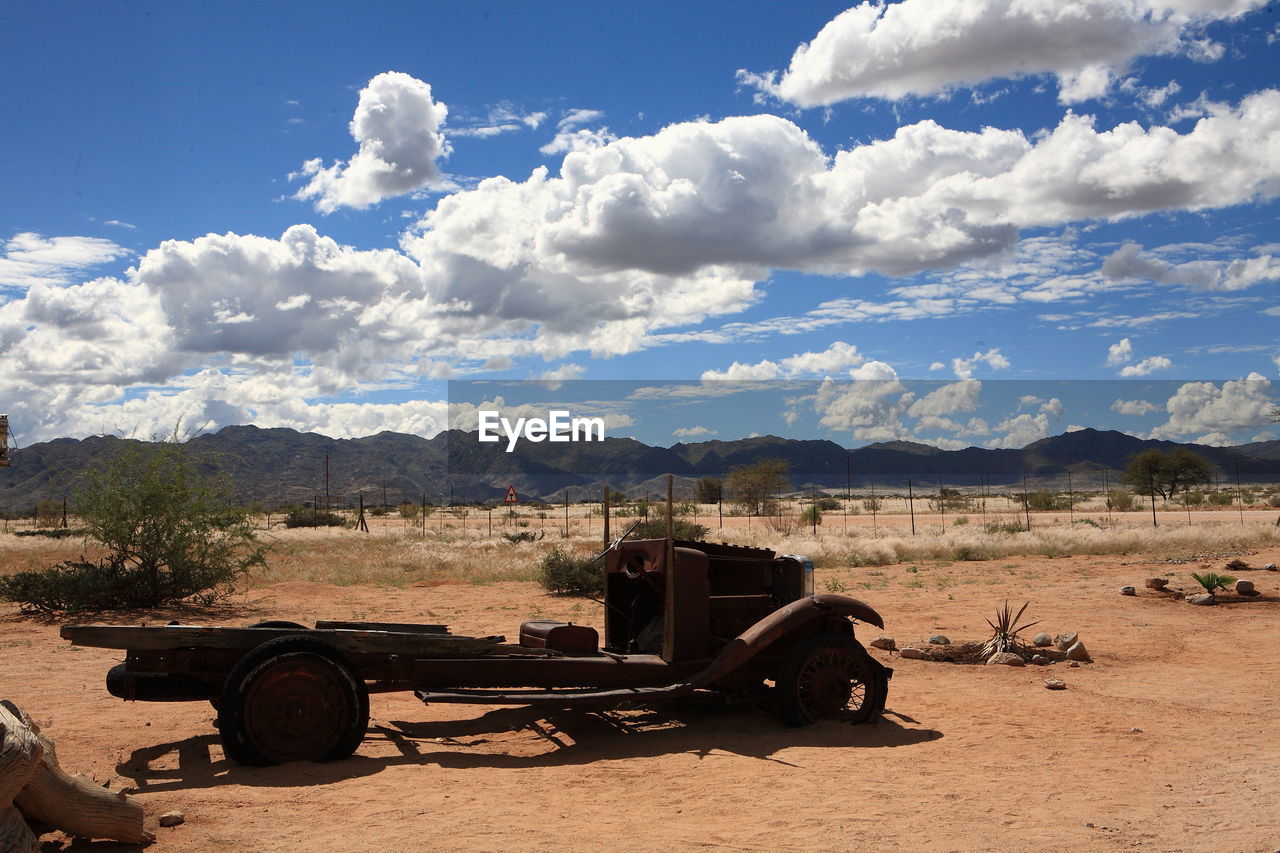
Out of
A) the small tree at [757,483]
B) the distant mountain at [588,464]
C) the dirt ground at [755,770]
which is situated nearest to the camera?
the dirt ground at [755,770]

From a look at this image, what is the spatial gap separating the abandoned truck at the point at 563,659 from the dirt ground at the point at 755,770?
294 millimetres

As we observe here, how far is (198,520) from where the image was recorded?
728 inches

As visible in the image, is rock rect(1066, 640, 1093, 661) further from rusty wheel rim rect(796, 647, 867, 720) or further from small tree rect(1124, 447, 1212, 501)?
small tree rect(1124, 447, 1212, 501)

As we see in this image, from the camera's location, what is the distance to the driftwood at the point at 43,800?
438cm

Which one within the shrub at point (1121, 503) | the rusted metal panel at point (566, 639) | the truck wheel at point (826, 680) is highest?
the rusted metal panel at point (566, 639)

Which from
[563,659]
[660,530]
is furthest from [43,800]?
[660,530]

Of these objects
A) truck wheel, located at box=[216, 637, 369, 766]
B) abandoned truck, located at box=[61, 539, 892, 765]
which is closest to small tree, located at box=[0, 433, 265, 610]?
abandoned truck, located at box=[61, 539, 892, 765]

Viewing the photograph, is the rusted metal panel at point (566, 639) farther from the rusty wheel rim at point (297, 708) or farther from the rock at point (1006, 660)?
the rock at point (1006, 660)

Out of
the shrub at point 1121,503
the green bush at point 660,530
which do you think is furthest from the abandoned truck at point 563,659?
the shrub at point 1121,503

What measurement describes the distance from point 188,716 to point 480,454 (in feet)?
543

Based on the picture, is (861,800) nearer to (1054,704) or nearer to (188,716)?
(1054,704)

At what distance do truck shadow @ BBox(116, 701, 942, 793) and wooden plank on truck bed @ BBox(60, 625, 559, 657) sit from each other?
0.78 m

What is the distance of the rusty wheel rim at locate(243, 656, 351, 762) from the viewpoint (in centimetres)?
656

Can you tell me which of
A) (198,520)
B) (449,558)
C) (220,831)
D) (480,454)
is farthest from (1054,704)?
(480,454)
